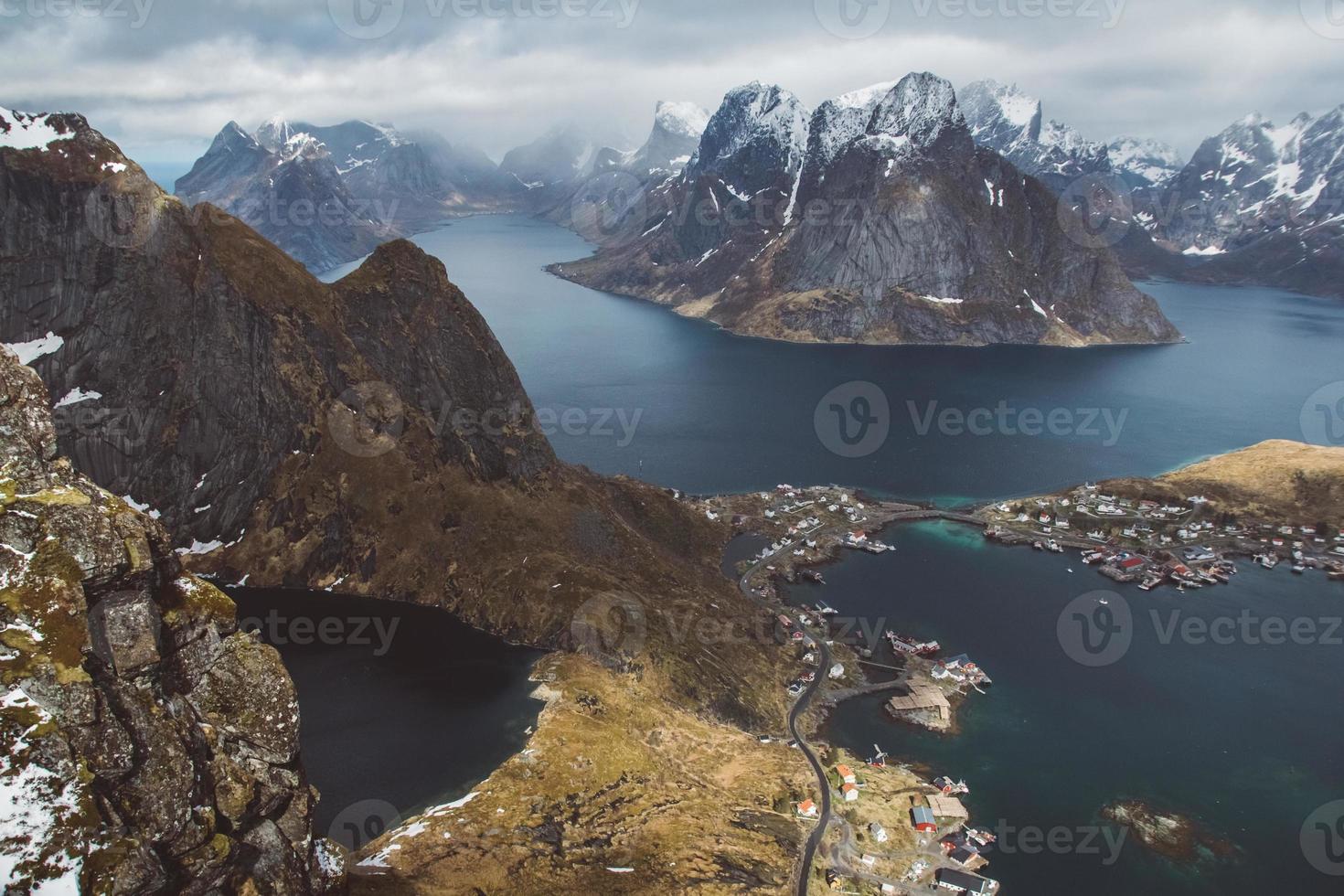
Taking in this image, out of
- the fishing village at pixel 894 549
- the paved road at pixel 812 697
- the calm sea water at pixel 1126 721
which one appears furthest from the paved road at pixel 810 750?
the calm sea water at pixel 1126 721

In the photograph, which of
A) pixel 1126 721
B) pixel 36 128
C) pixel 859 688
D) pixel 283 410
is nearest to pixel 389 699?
pixel 283 410

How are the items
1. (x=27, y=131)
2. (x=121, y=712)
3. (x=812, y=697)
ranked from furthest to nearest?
1. (x=27, y=131)
2. (x=812, y=697)
3. (x=121, y=712)

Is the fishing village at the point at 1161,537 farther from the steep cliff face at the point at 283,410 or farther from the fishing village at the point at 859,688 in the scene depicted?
the steep cliff face at the point at 283,410

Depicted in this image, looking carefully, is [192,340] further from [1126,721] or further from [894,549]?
[1126,721]

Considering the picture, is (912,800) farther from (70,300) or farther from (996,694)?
(70,300)

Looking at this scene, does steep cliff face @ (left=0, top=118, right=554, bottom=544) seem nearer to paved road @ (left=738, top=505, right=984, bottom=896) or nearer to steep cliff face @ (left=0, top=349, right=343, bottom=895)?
paved road @ (left=738, top=505, right=984, bottom=896)

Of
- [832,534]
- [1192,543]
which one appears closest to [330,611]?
[832,534]
